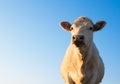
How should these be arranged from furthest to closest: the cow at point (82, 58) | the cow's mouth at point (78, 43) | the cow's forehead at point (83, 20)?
the cow's forehead at point (83, 20), the cow at point (82, 58), the cow's mouth at point (78, 43)

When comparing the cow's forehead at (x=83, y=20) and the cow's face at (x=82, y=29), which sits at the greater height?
the cow's forehead at (x=83, y=20)

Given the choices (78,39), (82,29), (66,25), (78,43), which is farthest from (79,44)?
(66,25)

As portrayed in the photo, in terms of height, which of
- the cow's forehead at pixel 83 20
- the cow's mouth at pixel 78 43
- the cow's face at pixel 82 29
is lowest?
the cow's mouth at pixel 78 43

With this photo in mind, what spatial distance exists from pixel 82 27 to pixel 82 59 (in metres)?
1.37

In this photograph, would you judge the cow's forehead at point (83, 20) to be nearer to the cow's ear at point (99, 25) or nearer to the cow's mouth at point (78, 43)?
the cow's ear at point (99, 25)

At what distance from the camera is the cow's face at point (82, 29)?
1791 centimetres

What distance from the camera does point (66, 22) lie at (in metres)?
20.0

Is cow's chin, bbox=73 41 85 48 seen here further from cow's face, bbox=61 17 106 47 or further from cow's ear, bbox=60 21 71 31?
cow's ear, bbox=60 21 71 31

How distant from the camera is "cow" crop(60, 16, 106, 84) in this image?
1894cm

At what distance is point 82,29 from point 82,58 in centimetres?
131

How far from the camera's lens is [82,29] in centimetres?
1872

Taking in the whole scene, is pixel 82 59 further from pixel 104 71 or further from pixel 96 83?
pixel 104 71

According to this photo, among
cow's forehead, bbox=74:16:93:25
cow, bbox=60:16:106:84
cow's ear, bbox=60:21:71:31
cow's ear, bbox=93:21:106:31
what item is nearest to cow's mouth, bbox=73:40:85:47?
cow, bbox=60:16:106:84

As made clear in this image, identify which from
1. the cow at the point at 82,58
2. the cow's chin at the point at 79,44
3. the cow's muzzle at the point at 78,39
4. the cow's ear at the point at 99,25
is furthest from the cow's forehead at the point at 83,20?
the cow's muzzle at the point at 78,39
